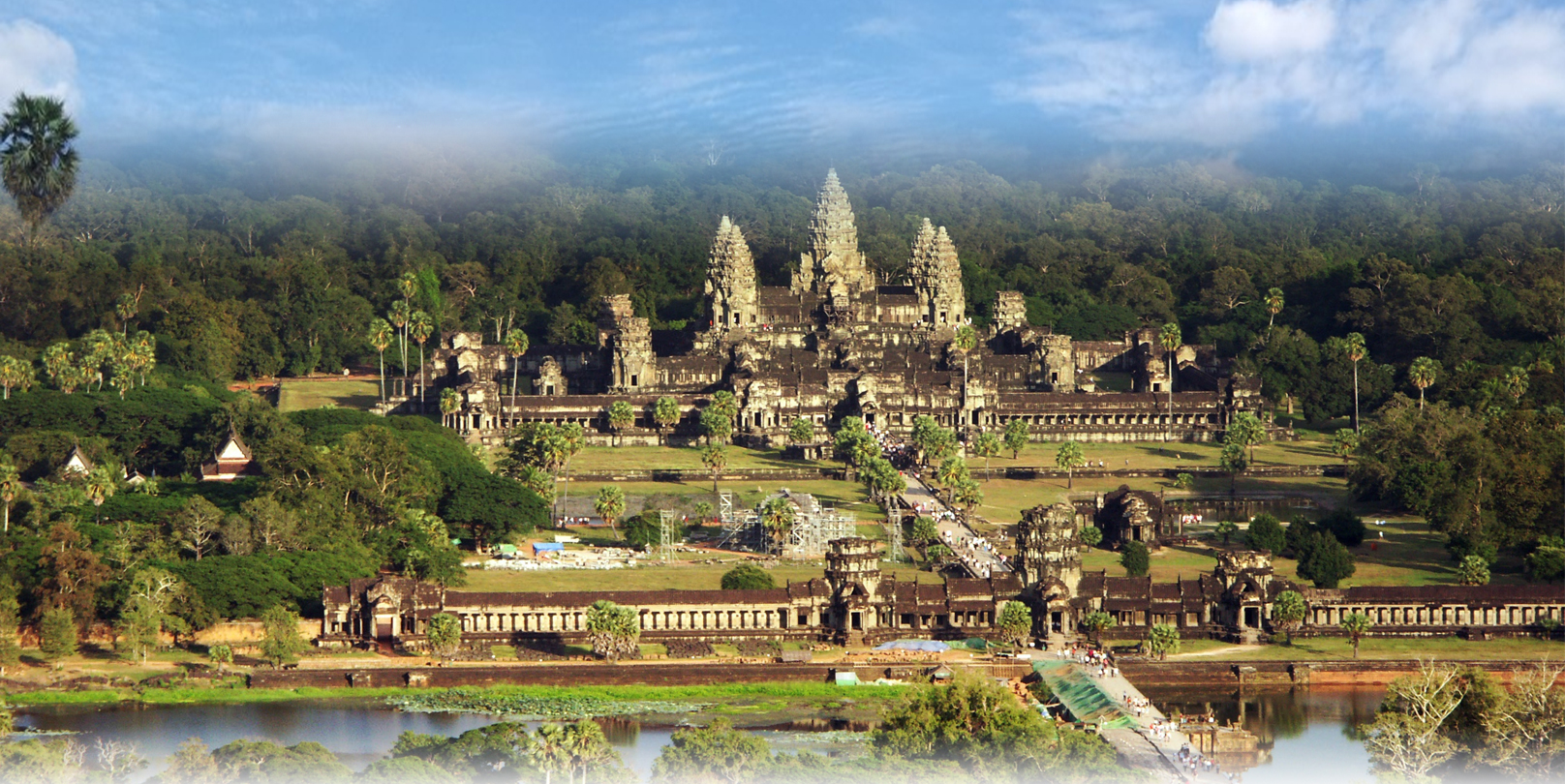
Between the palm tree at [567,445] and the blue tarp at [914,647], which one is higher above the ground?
the palm tree at [567,445]

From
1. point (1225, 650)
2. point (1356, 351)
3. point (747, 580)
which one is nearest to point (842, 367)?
point (1356, 351)

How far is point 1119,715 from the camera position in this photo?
81875 millimetres

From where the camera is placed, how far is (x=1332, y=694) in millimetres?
89812

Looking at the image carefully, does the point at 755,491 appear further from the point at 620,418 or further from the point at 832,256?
the point at 832,256

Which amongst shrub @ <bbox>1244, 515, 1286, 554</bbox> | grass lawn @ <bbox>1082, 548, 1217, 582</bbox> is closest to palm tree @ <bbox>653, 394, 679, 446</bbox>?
grass lawn @ <bbox>1082, 548, 1217, 582</bbox>

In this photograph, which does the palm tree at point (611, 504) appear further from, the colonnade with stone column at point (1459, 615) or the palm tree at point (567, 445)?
the colonnade with stone column at point (1459, 615)

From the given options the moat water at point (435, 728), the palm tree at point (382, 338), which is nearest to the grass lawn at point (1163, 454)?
the palm tree at point (382, 338)

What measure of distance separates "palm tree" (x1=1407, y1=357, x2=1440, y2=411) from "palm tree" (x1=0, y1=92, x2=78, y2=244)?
283 ft

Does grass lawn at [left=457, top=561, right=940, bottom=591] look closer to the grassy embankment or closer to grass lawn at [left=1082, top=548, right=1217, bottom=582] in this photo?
grass lawn at [left=1082, top=548, right=1217, bottom=582]

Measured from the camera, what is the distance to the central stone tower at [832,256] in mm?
168250

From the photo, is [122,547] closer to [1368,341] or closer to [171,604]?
[171,604]

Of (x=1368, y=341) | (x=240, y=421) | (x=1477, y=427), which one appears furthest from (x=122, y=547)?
(x=1368, y=341)

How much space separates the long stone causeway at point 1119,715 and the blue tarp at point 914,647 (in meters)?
3.95

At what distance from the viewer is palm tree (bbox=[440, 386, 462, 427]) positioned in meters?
141
